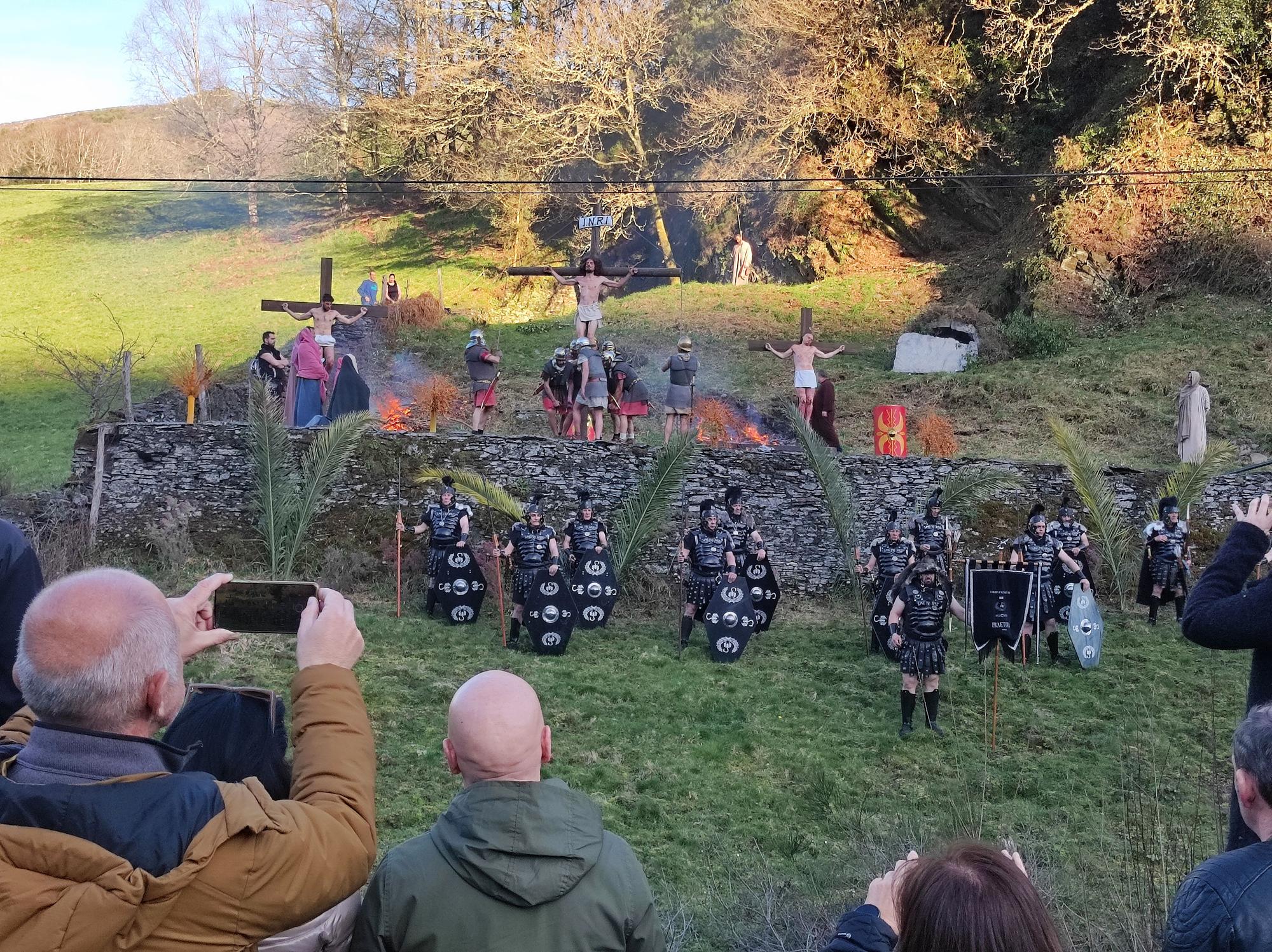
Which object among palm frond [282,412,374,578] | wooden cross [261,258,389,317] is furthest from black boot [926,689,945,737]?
wooden cross [261,258,389,317]

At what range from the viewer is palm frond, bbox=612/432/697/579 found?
14.2 meters

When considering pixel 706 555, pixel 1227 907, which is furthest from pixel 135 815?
pixel 706 555

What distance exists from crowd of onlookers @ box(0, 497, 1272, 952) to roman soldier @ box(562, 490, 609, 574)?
9.99 m

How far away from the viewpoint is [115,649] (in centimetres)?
198

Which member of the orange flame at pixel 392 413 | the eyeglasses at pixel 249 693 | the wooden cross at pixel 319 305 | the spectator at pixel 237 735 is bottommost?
the orange flame at pixel 392 413

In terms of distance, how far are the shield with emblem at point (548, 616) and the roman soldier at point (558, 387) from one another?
4944mm

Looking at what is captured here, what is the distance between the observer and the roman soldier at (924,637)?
9922 millimetres

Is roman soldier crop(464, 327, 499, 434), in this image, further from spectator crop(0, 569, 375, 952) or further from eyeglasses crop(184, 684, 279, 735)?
spectator crop(0, 569, 375, 952)

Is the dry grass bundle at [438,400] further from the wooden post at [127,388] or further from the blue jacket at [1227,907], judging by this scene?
the blue jacket at [1227,907]

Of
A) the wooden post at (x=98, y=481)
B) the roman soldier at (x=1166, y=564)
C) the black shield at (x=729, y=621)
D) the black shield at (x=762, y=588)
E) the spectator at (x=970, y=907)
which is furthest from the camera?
the wooden post at (x=98, y=481)

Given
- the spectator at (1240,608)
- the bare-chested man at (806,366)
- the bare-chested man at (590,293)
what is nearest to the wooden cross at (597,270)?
the bare-chested man at (590,293)

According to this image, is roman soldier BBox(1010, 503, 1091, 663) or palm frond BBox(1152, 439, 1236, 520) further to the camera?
palm frond BBox(1152, 439, 1236, 520)

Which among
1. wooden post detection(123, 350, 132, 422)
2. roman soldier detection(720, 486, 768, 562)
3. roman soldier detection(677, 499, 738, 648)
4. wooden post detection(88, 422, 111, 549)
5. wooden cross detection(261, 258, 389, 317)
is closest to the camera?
roman soldier detection(677, 499, 738, 648)

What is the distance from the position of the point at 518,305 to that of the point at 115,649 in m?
31.8
